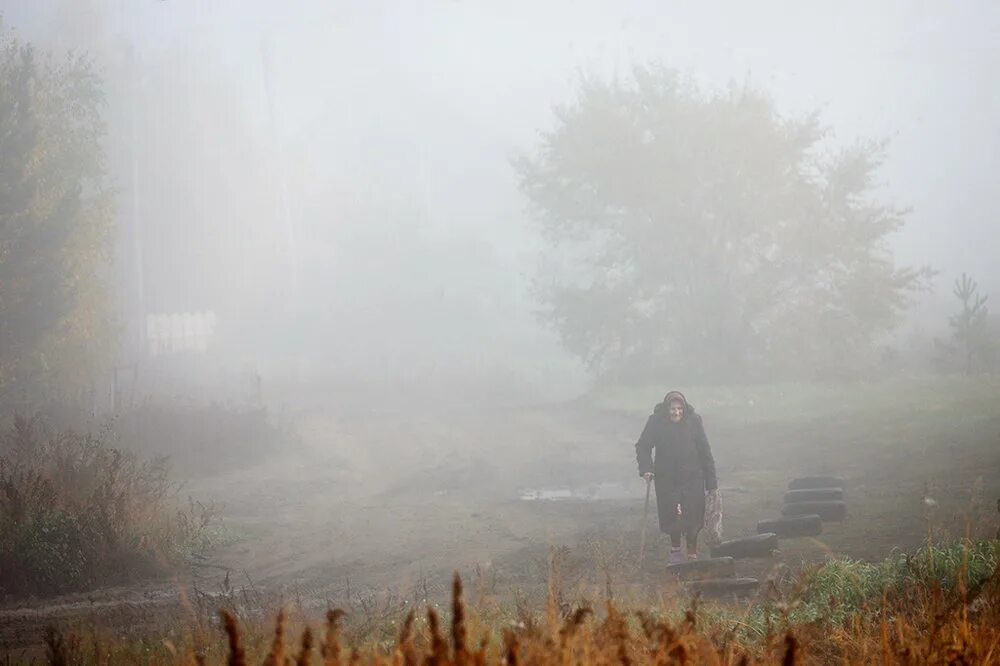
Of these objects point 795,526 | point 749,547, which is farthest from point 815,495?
point 749,547

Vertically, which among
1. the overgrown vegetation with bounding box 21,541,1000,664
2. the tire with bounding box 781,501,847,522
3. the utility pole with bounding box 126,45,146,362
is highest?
the utility pole with bounding box 126,45,146,362

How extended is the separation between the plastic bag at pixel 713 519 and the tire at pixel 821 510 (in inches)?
68.0

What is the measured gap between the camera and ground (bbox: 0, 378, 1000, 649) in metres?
9.80

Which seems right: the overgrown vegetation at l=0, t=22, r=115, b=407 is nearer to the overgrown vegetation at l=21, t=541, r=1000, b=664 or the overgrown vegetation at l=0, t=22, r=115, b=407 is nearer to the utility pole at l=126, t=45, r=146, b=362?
the overgrown vegetation at l=21, t=541, r=1000, b=664

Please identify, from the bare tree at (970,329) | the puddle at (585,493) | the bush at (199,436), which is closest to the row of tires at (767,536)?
the puddle at (585,493)

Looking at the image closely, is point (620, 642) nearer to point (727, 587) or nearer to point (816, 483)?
point (727, 587)

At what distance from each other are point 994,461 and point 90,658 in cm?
1398

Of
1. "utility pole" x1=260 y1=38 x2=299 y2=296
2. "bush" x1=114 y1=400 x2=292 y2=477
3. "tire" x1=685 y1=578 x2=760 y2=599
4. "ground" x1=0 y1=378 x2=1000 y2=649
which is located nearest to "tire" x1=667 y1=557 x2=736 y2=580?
"ground" x1=0 y1=378 x2=1000 y2=649

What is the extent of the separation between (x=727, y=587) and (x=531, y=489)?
29.8 ft

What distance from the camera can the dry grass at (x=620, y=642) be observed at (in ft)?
8.09

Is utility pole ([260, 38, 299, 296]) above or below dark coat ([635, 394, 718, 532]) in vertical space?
above

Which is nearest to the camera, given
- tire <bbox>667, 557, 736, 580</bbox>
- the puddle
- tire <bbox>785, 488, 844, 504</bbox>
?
tire <bbox>667, 557, 736, 580</bbox>

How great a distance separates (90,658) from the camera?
6133mm

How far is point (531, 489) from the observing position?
17.4 metres
